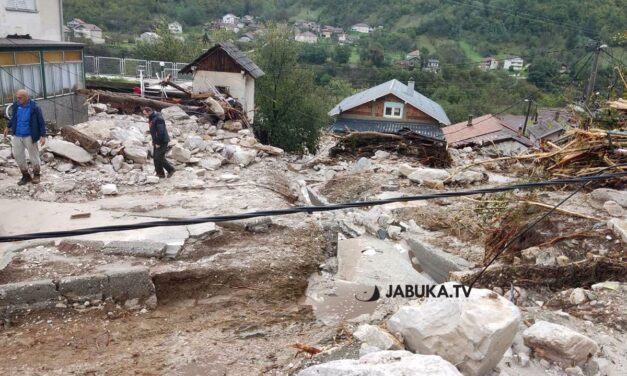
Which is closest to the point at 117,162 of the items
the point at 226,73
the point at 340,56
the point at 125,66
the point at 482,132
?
the point at 226,73

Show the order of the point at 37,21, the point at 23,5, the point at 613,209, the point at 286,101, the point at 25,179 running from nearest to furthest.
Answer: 1. the point at 613,209
2. the point at 25,179
3. the point at 23,5
4. the point at 37,21
5. the point at 286,101

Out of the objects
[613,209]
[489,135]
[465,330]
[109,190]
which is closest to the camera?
[465,330]

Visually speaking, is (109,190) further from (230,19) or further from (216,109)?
(230,19)

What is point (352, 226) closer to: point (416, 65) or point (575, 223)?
point (575, 223)

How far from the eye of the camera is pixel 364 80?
155ft

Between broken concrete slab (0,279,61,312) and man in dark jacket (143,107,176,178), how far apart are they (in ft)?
13.7

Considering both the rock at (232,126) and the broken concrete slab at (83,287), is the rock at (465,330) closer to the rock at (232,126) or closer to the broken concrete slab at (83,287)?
the broken concrete slab at (83,287)

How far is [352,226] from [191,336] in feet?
11.6

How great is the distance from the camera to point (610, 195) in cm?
662

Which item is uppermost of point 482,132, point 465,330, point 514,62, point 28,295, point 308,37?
point 308,37

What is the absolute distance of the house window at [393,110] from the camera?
28727 millimetres

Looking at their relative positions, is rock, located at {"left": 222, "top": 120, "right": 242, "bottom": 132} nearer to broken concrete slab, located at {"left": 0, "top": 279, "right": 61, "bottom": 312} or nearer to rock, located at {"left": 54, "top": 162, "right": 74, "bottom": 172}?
rock, located at {"left": 54, "top": 162, "right": 74, "bottom": 172}

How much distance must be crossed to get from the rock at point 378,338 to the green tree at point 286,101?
55.6ft

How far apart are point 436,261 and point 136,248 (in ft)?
11.8
